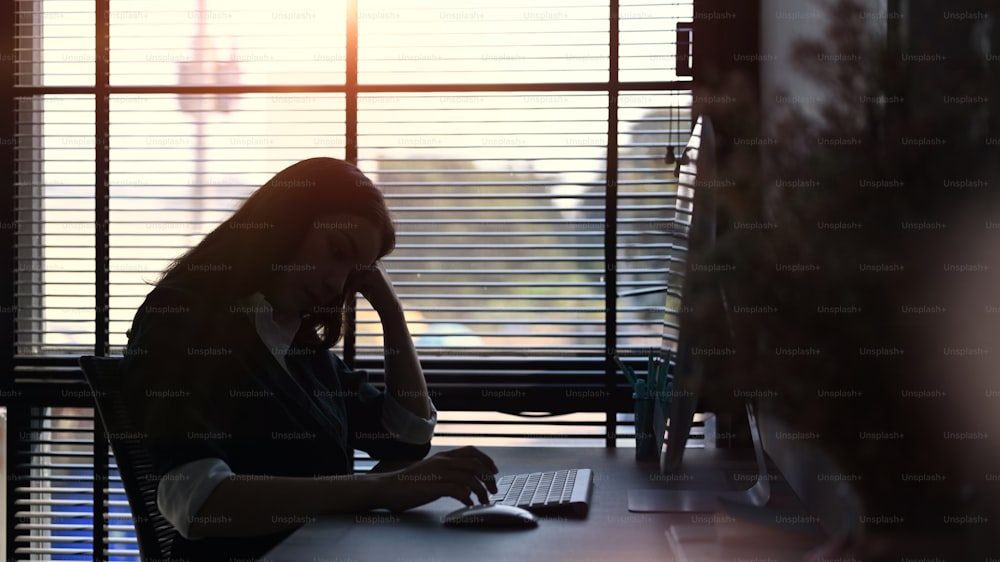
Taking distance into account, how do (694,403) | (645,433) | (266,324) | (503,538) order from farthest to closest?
1. (645,433)
2. (266,324)
3. (694,403)
4. (503,538)

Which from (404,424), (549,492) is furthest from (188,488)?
(404,424)

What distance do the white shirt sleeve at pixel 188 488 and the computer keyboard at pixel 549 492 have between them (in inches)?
18.6

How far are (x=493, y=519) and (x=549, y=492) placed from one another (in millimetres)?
242

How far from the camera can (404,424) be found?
220cm

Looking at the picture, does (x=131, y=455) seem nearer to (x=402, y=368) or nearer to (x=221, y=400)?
(x=221, y=400)

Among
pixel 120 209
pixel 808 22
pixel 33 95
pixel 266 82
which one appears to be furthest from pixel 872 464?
pixel 33 95

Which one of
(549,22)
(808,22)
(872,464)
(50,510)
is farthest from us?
(50,510)

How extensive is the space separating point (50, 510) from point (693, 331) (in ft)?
8.88

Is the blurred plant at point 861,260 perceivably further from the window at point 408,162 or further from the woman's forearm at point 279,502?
the window at point 408,162

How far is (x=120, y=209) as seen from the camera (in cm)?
268

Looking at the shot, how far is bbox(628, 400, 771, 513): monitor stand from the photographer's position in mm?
1433

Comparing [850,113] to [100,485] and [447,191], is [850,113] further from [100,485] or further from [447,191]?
[100,485]

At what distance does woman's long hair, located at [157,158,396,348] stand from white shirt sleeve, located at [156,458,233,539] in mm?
417

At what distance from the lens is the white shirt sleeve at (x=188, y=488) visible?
1.41 meters
